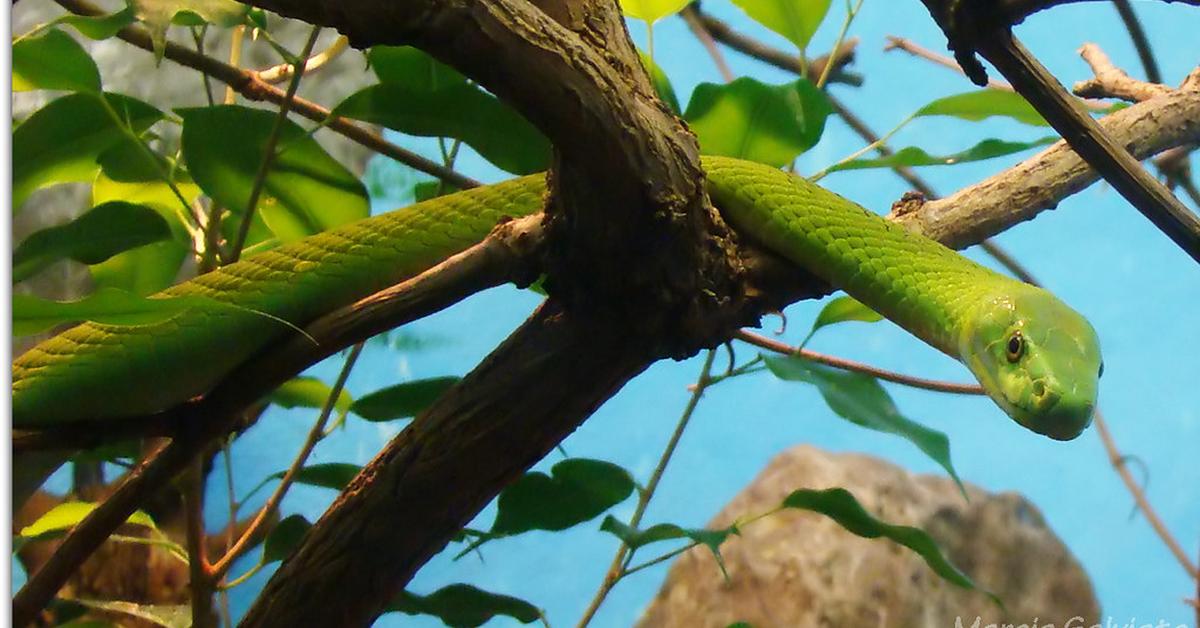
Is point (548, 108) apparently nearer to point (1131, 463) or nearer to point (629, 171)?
point (629, 171)

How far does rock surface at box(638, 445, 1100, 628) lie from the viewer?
10.8 ft

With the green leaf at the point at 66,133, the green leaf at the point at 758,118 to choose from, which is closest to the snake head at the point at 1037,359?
the green leaf at the point at 758,118

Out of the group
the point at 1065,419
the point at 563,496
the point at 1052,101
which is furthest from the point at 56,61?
the point at 1065,419

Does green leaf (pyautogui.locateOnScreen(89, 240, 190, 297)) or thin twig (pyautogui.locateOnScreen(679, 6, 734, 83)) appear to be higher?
thin twig (pyautogui.locateOnScreen(679, 6, 734, 83))

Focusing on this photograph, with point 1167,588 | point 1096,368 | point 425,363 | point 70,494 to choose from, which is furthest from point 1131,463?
point 70,494

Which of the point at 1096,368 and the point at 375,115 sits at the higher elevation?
the point at 375,115

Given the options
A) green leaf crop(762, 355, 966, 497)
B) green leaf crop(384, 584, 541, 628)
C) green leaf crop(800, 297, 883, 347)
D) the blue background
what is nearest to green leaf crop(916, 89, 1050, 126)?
green leaf crop(800, 297, 883, 347)

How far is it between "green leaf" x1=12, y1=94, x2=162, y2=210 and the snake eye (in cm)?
107

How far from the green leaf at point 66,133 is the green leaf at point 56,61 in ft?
0.06

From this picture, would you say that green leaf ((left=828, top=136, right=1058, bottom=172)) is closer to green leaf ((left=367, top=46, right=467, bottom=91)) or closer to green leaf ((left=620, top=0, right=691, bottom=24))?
green leaf ((left=620, top=0, right=691, bottom=24))

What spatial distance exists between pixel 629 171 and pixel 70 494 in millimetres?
2311

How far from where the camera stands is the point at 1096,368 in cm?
117

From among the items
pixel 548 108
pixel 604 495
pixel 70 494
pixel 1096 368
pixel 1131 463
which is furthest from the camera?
pixel 1131 463

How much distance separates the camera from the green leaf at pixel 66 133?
49.8 inches
